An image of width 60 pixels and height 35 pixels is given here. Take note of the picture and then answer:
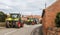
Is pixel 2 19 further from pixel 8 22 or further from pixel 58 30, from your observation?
pixel 58 30

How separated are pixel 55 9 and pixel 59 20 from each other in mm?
14851

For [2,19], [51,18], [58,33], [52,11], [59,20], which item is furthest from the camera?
[2,19]

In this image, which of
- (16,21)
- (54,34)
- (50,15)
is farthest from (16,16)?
(54,34)

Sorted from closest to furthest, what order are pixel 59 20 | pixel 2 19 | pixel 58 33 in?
1. pixel 58 33
2. pixel 59 20
3. pixel 2 19

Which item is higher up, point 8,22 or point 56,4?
point 56,4

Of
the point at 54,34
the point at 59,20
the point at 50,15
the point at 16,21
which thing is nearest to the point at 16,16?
the point at 16,21

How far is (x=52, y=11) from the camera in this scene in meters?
40.2

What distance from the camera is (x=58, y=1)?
136 feet

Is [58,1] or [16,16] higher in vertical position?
[58,1]

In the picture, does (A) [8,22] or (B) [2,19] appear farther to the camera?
(B) [2,19]

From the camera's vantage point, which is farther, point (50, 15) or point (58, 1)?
point (58, 1)

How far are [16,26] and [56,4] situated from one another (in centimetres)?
856

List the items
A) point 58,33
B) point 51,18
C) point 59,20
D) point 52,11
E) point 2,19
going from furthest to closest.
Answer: point 2,19 < point 52,11 < point 51,18 < point 59,20 < point 58,33

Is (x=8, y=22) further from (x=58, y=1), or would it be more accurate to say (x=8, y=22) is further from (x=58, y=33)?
(x=58, y=33)
